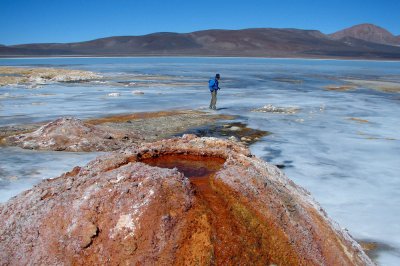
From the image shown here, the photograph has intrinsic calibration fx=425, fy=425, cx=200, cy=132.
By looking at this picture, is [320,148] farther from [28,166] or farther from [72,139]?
[28,166]

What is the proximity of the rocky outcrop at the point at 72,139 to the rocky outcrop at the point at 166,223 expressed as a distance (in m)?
4.23

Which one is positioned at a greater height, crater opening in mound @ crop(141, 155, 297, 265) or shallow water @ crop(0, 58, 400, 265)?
crater opening in mound @ crop(141, 155, 297, 265)

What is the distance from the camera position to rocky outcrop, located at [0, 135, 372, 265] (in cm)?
189

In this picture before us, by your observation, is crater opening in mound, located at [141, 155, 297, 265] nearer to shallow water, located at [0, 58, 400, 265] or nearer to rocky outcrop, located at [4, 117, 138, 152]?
shallow water, located at [0, 58, 400, 265]

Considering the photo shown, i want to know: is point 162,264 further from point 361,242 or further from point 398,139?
point 398,139

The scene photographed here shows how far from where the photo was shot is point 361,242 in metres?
3.45

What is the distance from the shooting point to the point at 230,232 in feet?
6.38

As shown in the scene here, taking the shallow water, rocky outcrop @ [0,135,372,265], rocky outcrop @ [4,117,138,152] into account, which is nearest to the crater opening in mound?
rocky outcrop @ [0,135,372,265]

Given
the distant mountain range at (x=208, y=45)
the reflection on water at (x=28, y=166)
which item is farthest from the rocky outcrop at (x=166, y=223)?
the distant mountain range at (x=208, y=45)

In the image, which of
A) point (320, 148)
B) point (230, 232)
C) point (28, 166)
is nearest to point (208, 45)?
point (320, 148)

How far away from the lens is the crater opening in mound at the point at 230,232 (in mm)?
1877

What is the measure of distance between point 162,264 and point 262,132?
22.6ft

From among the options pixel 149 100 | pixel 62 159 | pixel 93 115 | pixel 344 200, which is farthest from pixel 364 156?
pixel 149 100

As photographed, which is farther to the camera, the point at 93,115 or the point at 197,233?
the point at 93,115
